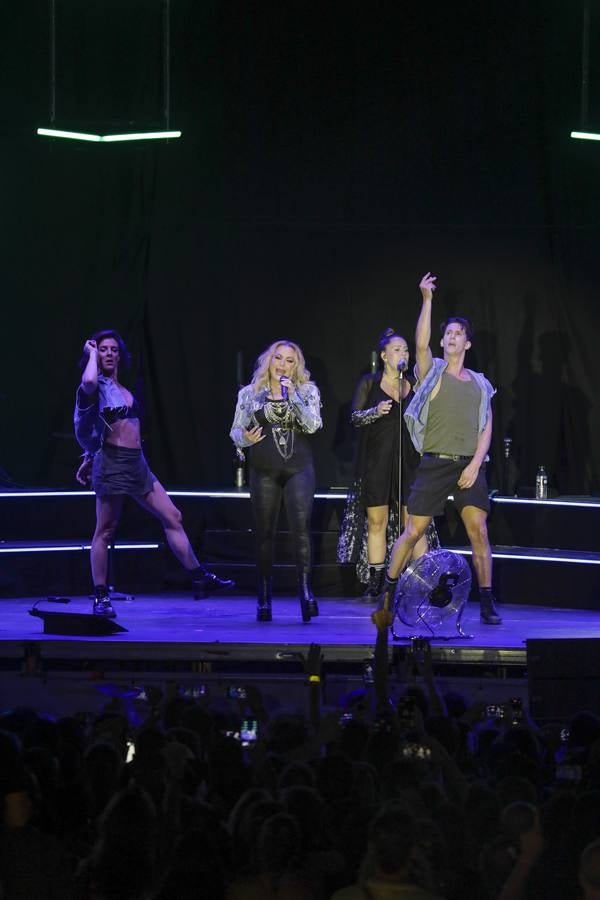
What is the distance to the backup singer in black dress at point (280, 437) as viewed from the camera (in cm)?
898

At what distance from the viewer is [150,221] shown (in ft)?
39.0

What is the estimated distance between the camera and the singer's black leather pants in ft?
29.5

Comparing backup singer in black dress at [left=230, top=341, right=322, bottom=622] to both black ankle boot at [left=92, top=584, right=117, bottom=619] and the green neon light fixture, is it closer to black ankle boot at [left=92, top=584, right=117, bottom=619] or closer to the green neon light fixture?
black ankle boot at [left=92, top=584, right=117, bottom=619]

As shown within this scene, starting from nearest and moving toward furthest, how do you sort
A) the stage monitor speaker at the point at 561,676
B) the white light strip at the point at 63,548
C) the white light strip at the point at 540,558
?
the stage monitor speaker at the point at 561,676 → the white light strip at the point at 540,558 → the white light strip at the point at 63,548

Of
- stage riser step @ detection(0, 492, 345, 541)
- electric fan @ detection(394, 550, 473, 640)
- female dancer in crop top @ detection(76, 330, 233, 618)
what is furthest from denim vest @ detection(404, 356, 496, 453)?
stage riser step @ detection(0, 492, 345, 541)

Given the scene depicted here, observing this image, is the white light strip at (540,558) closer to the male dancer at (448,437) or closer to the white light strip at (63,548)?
the male dancer at (448,437)

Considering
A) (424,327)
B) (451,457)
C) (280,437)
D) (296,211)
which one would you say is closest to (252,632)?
(280,437)

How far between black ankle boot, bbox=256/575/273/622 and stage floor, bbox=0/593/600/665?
0.09 meters

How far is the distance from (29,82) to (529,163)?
4134 millimetres

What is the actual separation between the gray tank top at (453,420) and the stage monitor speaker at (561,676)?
2.10 metres

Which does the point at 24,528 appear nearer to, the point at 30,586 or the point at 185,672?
the point at 30,586

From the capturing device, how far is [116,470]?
9.48 metres

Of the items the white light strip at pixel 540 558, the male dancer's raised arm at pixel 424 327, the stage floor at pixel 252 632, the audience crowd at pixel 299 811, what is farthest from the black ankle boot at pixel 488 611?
the audience crowd at pixel 299 811

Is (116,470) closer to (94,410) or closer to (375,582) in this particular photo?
(94,410)
